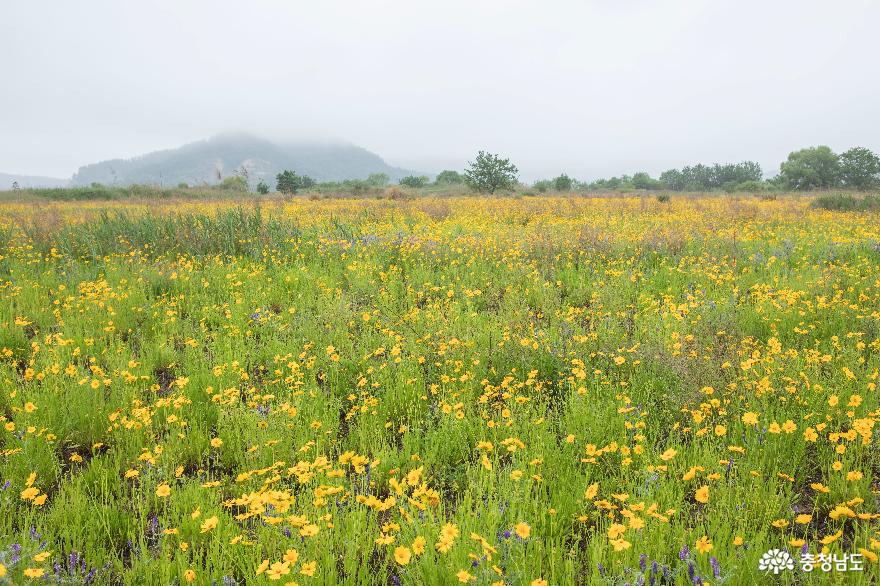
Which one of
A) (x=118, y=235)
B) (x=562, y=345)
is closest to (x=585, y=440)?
(x=562, y=345)

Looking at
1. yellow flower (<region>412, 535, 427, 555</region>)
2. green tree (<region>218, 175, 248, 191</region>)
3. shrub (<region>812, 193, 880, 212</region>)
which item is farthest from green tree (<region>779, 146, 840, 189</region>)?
yellow flower (<region>412, 535, 427, 555</region>)

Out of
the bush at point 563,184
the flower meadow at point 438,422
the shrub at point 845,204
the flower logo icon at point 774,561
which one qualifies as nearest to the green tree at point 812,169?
the bush at point 563,184

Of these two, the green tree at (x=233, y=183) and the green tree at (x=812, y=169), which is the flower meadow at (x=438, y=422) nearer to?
the green tree at (x=233, y=183)

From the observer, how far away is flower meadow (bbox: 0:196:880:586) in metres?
A: 2.30

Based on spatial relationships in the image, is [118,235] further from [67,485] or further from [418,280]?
[67,485]

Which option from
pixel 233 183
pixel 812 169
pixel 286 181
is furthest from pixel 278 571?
pixel 812 169

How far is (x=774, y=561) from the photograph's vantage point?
2111mm

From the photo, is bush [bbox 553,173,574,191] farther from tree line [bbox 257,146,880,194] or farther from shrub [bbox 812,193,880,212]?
shrub [bbox 812,193,880,212]

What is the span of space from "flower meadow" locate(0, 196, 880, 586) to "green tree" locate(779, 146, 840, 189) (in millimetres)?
58720

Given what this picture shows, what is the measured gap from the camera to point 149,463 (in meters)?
3.01

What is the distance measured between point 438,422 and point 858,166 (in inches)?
2986

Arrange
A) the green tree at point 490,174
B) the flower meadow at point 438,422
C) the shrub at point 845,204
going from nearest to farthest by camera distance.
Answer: the flower meadow at point 438,422
the shrub at point 845,204
the green tree at point 490,174

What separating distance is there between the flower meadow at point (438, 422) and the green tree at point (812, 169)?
5872cm

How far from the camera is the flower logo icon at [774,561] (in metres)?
2.07
